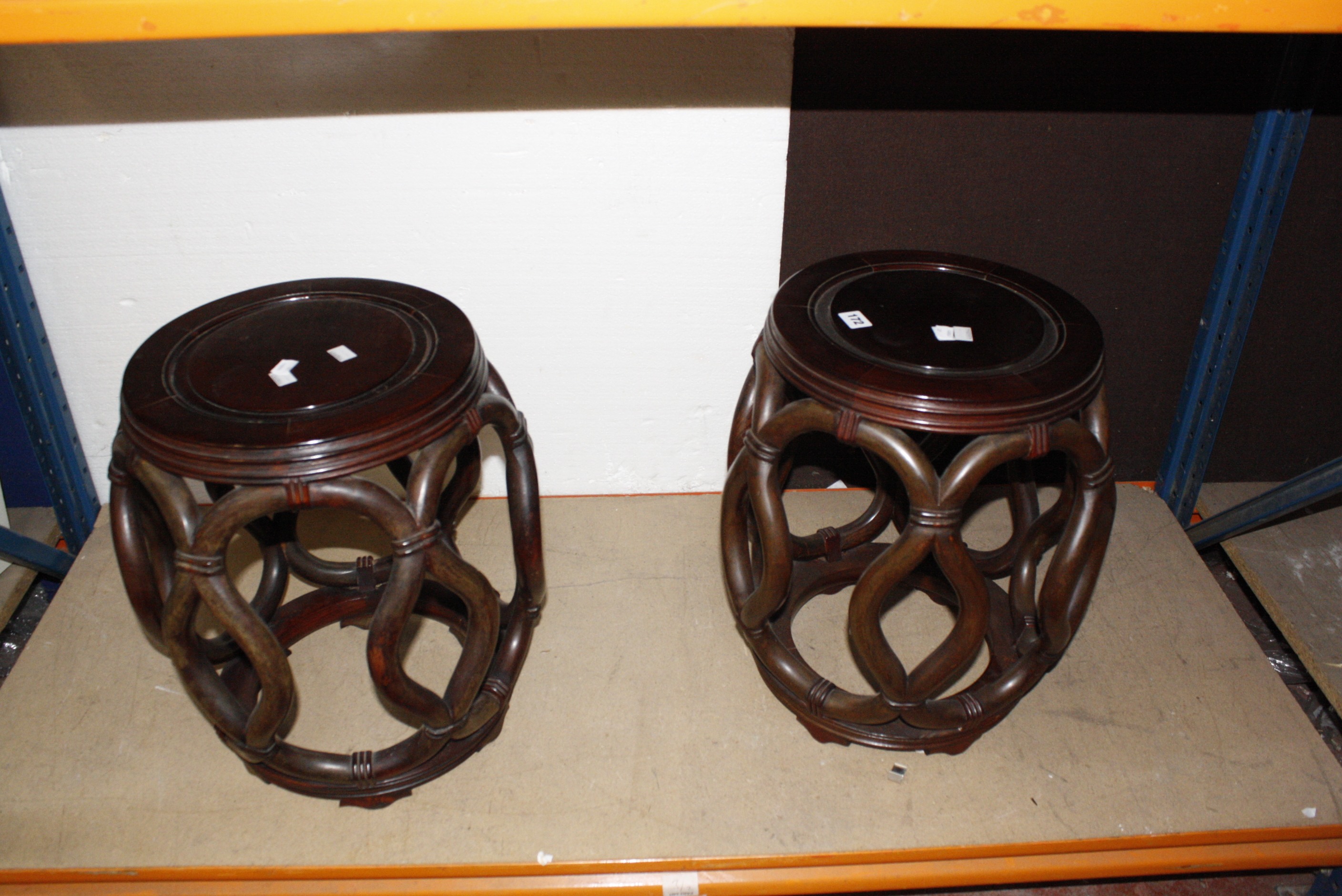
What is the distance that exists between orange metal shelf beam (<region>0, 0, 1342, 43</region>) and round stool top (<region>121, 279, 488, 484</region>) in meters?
0.34

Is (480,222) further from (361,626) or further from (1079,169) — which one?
(1079,169)

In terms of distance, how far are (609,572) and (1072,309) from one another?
778 millimetres

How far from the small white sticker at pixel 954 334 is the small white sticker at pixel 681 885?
69cm

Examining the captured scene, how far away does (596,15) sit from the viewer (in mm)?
860

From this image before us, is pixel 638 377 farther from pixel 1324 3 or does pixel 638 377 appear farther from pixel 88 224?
pixel 1324 3

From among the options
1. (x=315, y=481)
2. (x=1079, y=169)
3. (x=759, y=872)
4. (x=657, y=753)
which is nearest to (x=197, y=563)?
(x=315, y=481)

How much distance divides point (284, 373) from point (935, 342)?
2.38 feet

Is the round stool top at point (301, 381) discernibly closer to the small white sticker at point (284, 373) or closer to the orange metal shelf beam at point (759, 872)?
the small white sticker at point (284, 373)

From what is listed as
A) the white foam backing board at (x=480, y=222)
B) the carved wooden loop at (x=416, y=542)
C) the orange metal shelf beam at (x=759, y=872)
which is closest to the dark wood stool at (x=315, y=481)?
the carved wooden loop at (x=416, y=542)

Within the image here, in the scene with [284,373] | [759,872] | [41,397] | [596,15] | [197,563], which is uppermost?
[596,15]

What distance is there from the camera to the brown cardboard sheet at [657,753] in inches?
44.7

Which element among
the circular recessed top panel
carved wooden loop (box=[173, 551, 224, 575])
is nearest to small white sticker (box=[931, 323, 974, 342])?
the circular recessed top panel

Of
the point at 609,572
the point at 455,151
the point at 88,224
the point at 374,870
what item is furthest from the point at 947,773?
the point at 88,224

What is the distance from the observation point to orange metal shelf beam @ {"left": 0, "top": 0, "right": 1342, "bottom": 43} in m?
0.84
